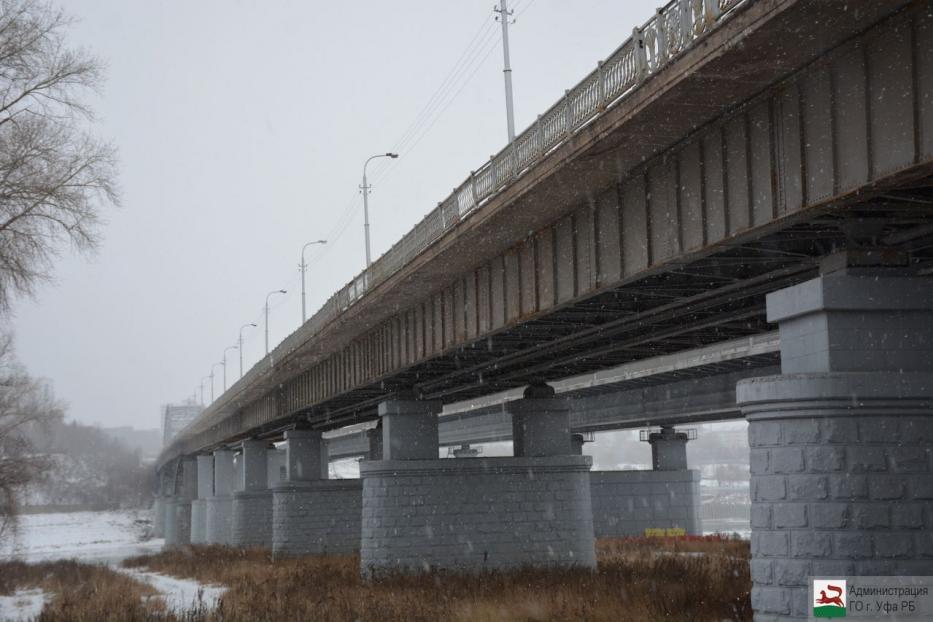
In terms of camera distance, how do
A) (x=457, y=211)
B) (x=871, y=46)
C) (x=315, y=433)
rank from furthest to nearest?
(x=315, y=433) → (x=457, y=211) → (x=871, y=46)

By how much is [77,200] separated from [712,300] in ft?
41.2

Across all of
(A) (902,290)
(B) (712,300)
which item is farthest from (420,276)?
(A) (902,290)

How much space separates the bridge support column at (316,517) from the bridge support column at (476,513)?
15031 mm

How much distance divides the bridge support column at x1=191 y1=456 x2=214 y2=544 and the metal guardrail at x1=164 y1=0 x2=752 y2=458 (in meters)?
50.5

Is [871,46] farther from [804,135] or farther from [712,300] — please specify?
[712,300]

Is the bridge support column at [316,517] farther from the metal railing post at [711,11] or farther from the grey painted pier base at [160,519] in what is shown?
the grey painted pier base at [160,519]

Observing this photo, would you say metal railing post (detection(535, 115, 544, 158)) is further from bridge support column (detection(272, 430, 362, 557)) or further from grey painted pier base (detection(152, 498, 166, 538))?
grey painted pier base (detection(152, 498, 166, 538))

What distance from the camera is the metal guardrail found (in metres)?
12.9

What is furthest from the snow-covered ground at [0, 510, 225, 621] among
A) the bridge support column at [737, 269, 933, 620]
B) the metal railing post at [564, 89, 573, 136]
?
the bridge support column at [737, 269, 933, 620]

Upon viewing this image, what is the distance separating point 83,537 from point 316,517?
251 feet

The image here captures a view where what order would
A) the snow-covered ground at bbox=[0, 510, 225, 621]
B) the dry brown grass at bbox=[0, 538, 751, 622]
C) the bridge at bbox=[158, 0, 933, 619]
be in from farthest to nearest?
1. the snow-covered ground at bbox=[0, 510, 225, 621]
2. the dry brown grass at bbox=[0, 538, 751, 622]
3. the bridge at bbox=[158, 0, 933, 619]

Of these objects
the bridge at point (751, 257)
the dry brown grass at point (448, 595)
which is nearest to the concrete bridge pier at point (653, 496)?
the dry brown grass at point (448, 595)

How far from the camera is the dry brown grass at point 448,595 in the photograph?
66.7 feet

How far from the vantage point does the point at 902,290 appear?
44.0 ft
